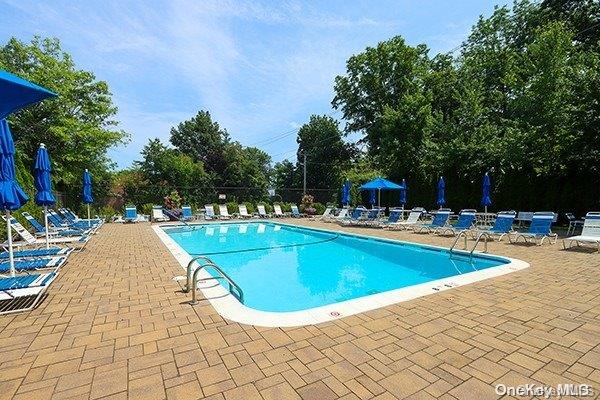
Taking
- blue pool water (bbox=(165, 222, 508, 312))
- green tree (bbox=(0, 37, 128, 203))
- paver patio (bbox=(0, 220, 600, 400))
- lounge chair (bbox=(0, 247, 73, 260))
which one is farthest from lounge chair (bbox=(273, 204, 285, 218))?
paver patio (bbox=(0, 220, 600, 400))

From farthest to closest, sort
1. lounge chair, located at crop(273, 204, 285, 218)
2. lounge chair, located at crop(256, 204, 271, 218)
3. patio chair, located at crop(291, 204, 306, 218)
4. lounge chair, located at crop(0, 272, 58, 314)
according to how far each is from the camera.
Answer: patio chair, located at crop(291, 204, 306, 218) < lounge chair, located at crop(273, 204, 285, 218) < lounge chair, located at crop(256, 204, 271, 218) < lounge chair, located at crop(0, 272, 58, 314)

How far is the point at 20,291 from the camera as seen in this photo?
390 centimetres

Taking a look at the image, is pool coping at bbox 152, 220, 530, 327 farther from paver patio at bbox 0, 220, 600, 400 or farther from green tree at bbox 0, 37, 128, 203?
green tree at bbox 0, 37, 128, 203

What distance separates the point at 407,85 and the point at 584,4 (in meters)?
10.7

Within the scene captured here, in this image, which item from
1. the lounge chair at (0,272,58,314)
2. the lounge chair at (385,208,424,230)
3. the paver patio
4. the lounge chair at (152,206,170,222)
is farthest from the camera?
the lounge chair at (152,206,170,222)

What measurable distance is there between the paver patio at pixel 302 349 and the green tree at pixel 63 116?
16130 millimetres

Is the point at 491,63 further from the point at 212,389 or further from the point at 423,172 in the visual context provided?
the point at 212,389

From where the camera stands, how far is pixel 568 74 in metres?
13.6

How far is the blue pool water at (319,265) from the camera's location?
6.29 m

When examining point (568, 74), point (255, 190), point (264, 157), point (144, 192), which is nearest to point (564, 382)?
point (568, 74)

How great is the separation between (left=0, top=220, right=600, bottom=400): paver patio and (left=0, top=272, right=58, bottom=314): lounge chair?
0.20 meters

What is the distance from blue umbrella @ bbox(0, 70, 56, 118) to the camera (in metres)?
2.78

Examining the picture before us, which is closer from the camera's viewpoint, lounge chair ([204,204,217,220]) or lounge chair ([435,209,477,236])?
lounge chair ([435,209,477,236])

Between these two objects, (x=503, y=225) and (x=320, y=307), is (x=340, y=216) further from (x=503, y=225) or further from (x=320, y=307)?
(x=320, y=307)
